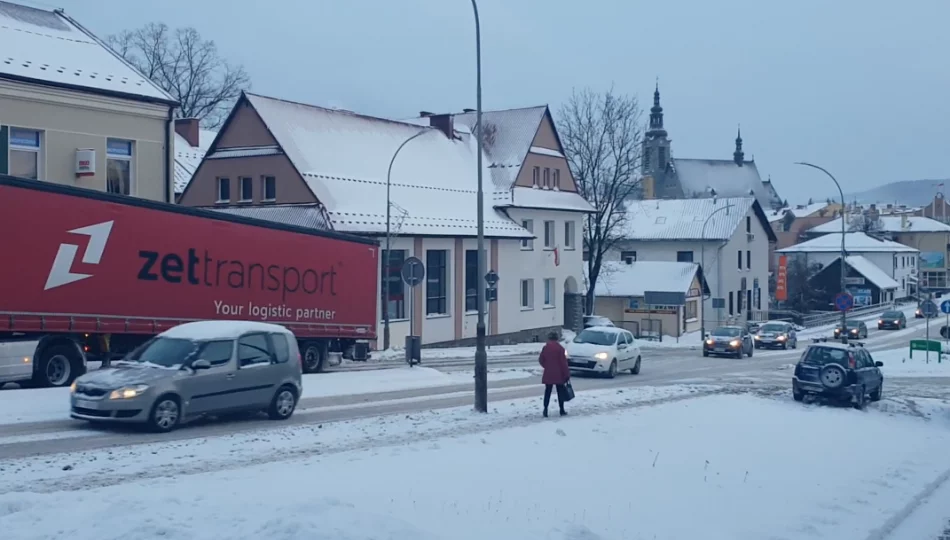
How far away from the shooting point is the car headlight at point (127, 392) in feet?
48.7

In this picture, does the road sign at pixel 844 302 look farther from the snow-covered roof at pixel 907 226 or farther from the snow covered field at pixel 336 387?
the snow-covered roof at pixel 907 226

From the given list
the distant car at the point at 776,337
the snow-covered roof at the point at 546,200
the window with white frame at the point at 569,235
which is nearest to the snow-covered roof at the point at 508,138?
the snow-covered roof at the point at 546,200

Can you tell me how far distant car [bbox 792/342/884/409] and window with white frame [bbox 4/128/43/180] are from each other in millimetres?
21003

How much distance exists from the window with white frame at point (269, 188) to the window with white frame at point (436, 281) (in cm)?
689

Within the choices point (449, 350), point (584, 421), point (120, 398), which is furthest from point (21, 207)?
point (449, 350)

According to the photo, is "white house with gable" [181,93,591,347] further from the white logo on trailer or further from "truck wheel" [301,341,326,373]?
the white logo on trailer

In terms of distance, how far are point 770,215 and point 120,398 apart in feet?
504

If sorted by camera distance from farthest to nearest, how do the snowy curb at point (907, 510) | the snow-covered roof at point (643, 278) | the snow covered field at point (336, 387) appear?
1. the snow-covered roof at point (643, 278)
2. the snow covered field at point (336, 387)
3. the snowy curb at point (907, 510)

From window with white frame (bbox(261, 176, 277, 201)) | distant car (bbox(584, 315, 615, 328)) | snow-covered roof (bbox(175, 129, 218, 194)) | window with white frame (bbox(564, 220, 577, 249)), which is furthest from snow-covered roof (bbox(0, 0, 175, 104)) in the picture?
distant car (bbox(584, 315, 615, 328))

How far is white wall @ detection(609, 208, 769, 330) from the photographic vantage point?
75000 millimetres

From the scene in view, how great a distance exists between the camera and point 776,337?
54562 millimetres

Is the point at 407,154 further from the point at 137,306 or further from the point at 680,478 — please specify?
the point at 680,478

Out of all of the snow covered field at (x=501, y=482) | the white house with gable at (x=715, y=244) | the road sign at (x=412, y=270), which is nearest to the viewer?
the snow covered field at (x=501, y=482)

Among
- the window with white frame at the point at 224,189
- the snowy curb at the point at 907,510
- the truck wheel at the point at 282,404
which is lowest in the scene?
the snowy curb at the point at 907,510
